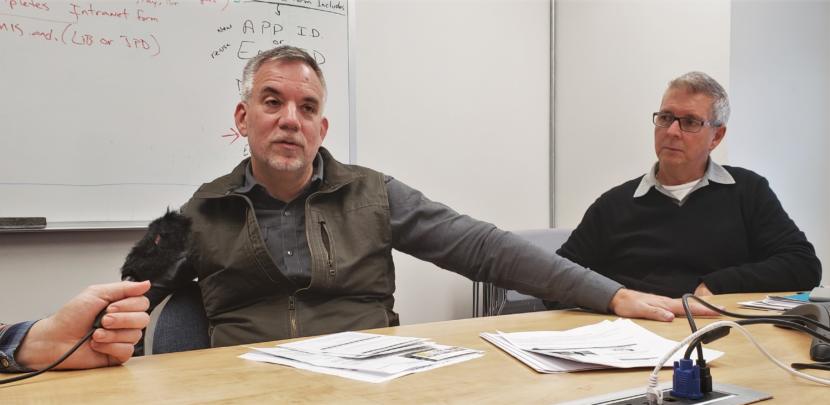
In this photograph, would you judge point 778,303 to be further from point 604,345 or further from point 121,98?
point 121,98

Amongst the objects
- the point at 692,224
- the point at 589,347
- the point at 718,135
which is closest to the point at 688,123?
the point at 718,135

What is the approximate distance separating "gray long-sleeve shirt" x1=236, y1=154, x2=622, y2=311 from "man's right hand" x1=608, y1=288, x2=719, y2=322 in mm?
23

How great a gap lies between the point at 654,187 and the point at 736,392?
5.18ft

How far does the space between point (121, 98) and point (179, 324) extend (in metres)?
1.10

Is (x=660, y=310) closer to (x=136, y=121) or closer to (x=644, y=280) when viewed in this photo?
(x=644, y=280)

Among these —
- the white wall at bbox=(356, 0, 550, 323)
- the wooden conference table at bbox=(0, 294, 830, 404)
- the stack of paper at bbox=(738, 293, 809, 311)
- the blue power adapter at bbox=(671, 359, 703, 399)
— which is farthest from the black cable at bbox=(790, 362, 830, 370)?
the white wall at bbox=(356, 0, 550, 323)

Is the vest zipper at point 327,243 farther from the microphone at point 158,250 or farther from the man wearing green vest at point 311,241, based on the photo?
the microphone at point 158,250

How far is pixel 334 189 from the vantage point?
1736 millimetres

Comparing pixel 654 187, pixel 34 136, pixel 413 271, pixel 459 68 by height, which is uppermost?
pixel 459 68

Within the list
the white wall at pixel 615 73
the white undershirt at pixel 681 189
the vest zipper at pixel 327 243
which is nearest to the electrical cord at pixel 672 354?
the vest zipper at pixel 327 243

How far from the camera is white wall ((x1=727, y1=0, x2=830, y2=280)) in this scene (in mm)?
2988

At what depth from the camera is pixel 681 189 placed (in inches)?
92.1

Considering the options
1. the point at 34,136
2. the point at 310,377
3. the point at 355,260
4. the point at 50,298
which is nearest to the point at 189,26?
the point at 34,136

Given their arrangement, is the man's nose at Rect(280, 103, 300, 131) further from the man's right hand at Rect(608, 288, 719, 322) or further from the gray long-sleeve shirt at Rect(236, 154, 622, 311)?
the man's right hand at Rect(608, 288, 719, 322)
